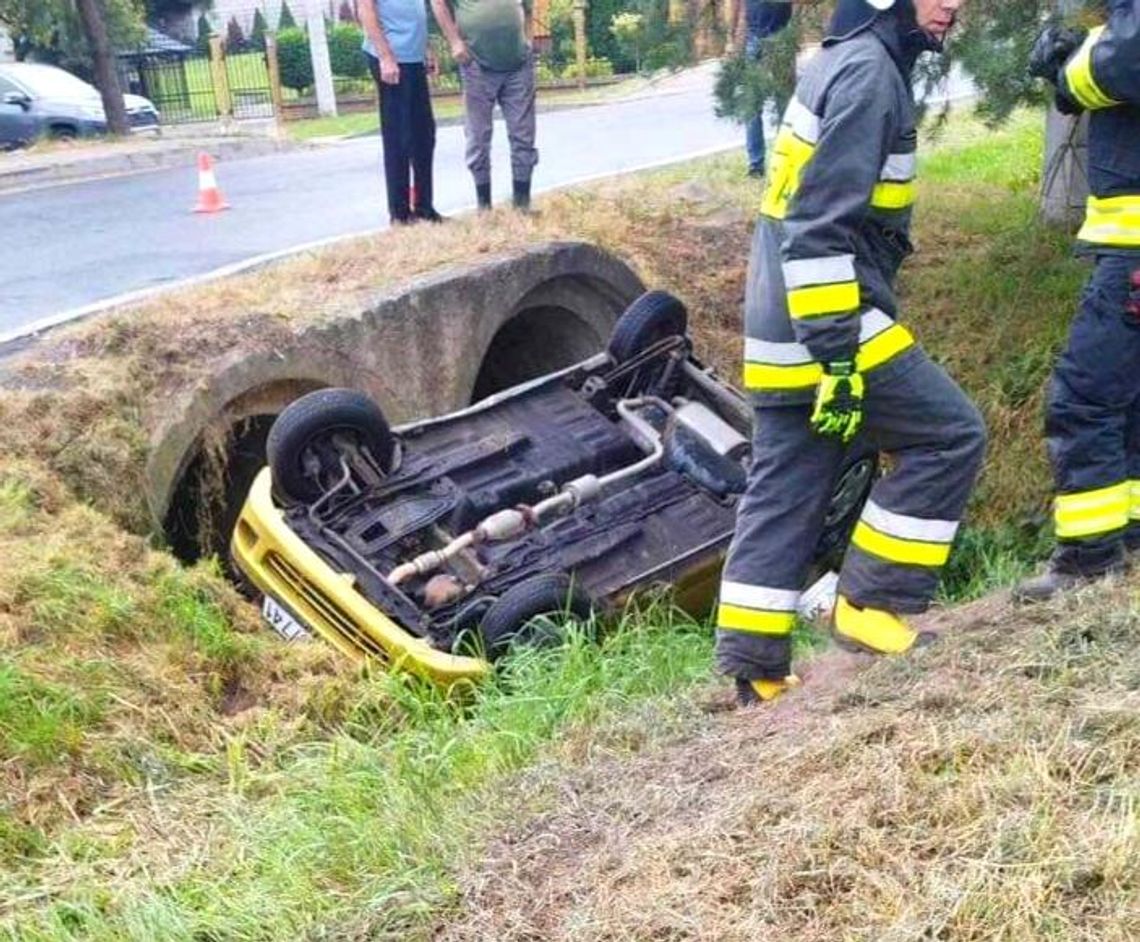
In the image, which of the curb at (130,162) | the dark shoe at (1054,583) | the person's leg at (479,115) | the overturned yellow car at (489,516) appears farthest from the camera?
the curb at (130,162)

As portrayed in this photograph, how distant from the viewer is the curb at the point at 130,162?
1466cm

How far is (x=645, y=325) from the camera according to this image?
237 inches

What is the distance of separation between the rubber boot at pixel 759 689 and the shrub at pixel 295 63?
27063 millimetres

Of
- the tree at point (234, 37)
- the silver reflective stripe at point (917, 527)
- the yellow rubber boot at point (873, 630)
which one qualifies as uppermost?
the silver reflective stripe at point (917, 527)

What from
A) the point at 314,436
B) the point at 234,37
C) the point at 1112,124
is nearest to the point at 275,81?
the point at 234,37

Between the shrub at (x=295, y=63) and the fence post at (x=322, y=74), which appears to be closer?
the fence post at (x=322, y=74)

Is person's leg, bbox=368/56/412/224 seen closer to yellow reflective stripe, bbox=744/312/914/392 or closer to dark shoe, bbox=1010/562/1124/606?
yellow reflective stripe, bbox=744/312/914/392

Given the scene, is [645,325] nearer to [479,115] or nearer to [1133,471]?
[479,115]

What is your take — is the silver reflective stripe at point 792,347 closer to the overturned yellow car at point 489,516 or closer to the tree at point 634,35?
the overturned yellow car at point 489,516

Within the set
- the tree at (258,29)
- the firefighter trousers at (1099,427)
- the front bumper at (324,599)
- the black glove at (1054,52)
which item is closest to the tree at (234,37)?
the tree at (258,29)

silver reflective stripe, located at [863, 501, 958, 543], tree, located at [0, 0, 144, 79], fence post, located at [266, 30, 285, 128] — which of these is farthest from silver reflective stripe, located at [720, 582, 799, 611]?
fence post, located at [266, 30, 285, 128]

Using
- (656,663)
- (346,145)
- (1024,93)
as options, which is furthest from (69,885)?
(346,145)

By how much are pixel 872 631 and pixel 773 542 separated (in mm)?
352

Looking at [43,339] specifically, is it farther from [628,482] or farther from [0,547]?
[628,482]
